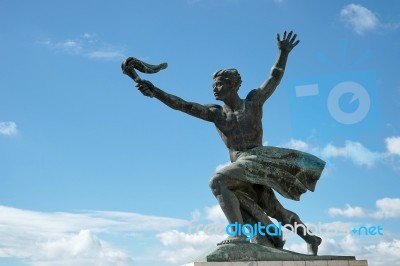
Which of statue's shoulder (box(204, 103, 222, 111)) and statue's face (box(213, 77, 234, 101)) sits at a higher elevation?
statue's face (box(213, 77, 234, 101))

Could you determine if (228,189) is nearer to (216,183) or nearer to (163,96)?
(216,183)

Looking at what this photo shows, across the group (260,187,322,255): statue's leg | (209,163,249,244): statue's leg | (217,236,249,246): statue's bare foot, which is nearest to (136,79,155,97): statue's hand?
(209,163,249,244): statue's leg

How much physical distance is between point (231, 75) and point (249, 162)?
161 centimetres

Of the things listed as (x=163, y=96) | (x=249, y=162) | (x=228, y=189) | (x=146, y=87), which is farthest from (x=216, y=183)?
(x=146, y=87)

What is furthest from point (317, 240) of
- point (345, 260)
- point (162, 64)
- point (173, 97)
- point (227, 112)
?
point (162, 64)

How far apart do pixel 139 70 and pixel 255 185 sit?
2674mm

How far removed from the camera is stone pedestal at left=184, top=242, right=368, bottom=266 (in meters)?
7.34

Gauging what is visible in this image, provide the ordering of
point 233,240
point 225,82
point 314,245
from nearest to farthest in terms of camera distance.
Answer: point 233,240
point 314,245
point 225,82

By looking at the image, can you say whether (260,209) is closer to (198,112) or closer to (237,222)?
(237,222)

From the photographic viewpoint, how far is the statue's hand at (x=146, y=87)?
8.64 m

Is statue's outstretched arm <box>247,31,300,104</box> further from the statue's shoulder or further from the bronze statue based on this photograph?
the statue's shoulder

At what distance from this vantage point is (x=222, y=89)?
8.73 m

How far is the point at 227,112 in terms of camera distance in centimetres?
867

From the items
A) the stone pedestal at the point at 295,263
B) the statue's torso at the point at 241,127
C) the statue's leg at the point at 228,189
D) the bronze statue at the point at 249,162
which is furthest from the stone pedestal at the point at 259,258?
the statue's torso at the point at 241,127
